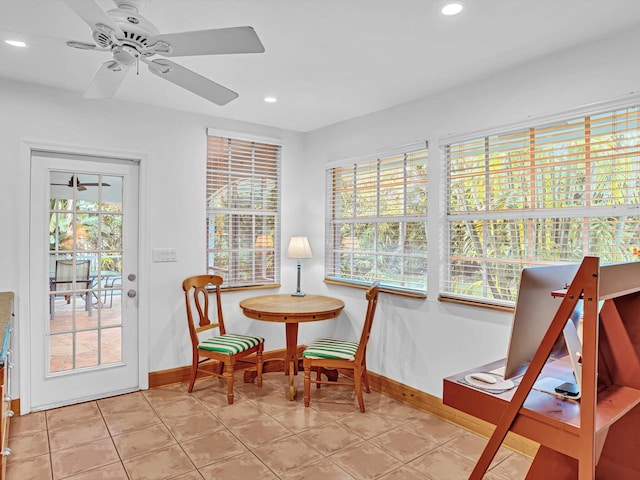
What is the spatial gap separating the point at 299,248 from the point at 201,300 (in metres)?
1.04

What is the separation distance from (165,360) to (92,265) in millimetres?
1029

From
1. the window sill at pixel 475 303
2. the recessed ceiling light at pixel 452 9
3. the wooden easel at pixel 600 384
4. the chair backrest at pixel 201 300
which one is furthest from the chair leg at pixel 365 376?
the recessed ceiling light at pixel 452 9

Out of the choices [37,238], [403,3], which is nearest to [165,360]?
[37,238]

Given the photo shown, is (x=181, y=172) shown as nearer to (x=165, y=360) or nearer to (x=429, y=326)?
(x=165, y=360)

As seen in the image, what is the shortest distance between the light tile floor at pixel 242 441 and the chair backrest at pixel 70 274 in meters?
0.95

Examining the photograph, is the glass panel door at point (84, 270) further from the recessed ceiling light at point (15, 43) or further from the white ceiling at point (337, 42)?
the recessed ceiling light at point (15, 43)

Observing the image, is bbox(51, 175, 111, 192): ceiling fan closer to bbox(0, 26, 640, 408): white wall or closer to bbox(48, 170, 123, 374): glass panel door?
bbox(48, 170, 123, 374): glass panel door

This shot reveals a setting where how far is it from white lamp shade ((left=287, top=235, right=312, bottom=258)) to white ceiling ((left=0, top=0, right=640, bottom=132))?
1.35 metres

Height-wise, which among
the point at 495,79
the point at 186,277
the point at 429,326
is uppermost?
the point at 495,79

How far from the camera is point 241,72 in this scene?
9.18 feet

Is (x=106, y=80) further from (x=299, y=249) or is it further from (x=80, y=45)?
(x=299, y=249)

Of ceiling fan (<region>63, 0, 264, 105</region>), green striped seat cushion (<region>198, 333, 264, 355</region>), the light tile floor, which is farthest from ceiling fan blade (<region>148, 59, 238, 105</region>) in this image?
the light tile floor

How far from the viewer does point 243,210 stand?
4117 mm

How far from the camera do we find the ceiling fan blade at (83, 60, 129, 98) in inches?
79.9
